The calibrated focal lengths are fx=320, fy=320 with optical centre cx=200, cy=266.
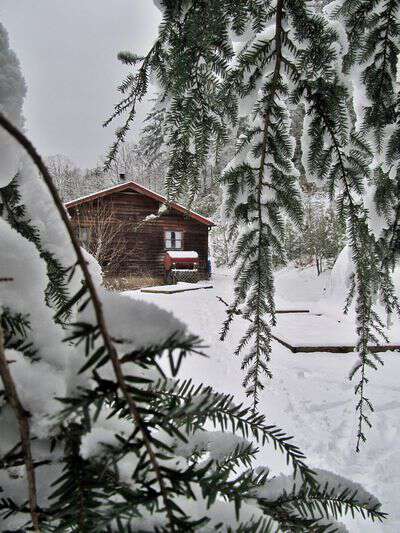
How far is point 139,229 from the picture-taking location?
18562 millimetres

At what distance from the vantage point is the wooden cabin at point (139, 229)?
1733 cm

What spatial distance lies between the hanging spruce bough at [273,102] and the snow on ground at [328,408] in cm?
105

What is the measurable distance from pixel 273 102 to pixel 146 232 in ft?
62.2

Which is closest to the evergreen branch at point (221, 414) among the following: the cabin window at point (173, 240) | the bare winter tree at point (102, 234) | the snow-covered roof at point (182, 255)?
the bare winter tree at point (102, 234)

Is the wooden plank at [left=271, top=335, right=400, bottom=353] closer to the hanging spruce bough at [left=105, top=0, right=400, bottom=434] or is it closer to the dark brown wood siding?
the hanging spruce bough at [left=105, top=0, right=400, bottom=434]

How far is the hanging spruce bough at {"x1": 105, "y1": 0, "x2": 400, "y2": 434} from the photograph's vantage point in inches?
50.0

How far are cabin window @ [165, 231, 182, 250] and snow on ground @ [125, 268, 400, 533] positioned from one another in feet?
45.1

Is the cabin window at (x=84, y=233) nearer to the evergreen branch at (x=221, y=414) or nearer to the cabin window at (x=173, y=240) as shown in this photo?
the cabin window at (x=173, y=240)

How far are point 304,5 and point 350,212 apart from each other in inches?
33.6

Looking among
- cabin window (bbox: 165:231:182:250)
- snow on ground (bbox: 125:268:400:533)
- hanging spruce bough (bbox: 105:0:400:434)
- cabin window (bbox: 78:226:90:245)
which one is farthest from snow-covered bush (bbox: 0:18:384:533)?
cabin window (bbox: 165:231:182:250)

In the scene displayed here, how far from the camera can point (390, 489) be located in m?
2.83

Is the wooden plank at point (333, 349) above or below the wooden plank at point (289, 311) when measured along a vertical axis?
below

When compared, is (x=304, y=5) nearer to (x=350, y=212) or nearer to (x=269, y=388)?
(x=350, y=212)

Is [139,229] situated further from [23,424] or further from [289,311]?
[23,424]
